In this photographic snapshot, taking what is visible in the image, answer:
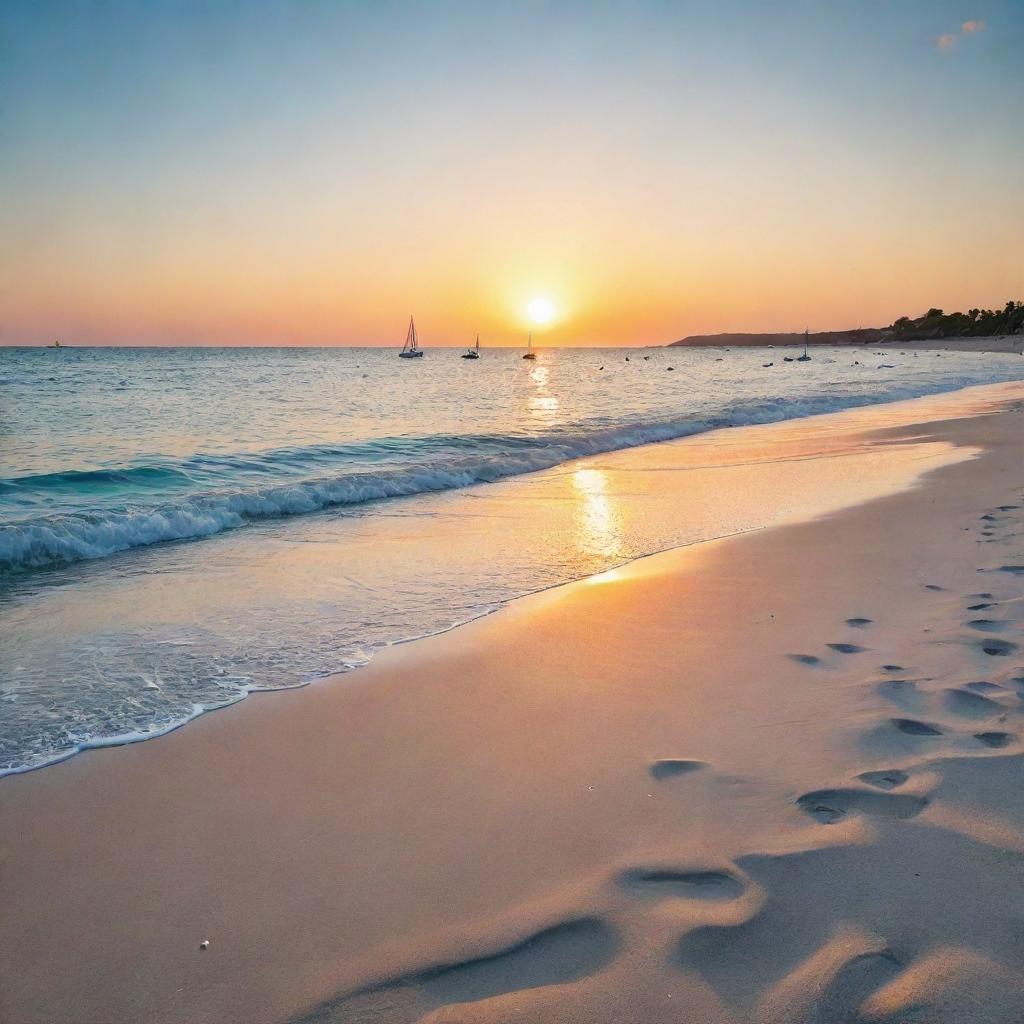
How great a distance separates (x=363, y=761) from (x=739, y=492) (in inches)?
359

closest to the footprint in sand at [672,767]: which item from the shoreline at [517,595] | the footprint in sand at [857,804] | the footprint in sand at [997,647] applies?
the footprint in sand at [857,804]

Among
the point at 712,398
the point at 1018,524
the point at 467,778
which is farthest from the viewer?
the point at 712,398

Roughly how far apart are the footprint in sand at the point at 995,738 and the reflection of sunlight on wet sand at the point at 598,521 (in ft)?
15.3

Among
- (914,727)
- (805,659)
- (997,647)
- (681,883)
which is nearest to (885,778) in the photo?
(914,727)

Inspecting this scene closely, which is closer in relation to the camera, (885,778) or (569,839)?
(569,839)

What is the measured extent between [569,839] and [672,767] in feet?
2.34

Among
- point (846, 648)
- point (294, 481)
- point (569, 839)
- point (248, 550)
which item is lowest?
point (569, 839)

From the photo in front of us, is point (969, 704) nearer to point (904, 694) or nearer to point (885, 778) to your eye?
point (904, 694)

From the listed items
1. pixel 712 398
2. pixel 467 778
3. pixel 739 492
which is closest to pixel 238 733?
pixel 467 778

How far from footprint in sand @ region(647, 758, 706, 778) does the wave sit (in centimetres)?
795

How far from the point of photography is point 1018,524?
25.5ft

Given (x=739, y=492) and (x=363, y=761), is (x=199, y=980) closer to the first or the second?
(x=363, y=761)

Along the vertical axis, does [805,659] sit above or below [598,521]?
below

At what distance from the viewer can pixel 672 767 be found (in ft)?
11.1
